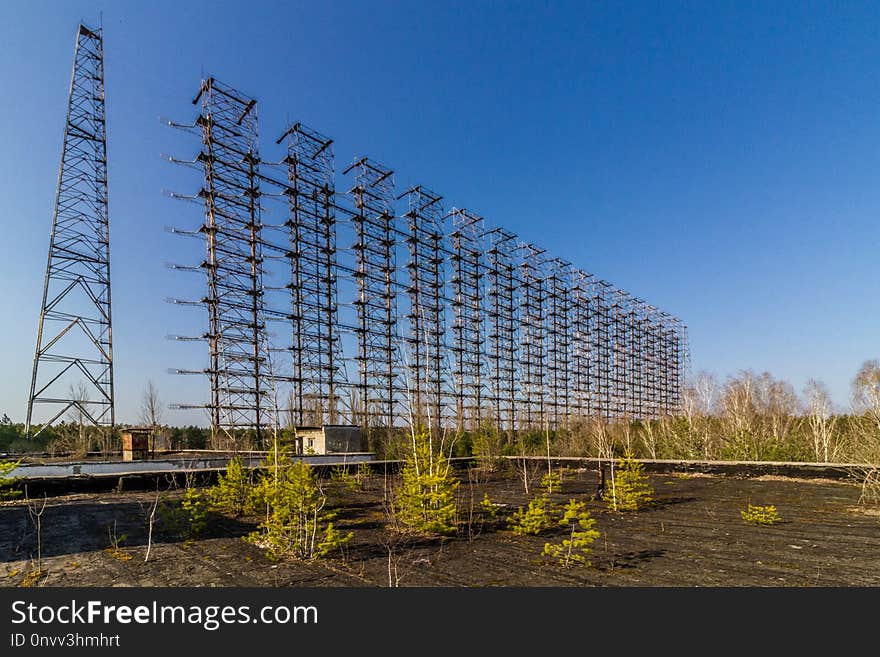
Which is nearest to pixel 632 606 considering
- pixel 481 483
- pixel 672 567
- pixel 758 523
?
pixel 672 567

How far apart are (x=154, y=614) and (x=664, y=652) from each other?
4.35 meters

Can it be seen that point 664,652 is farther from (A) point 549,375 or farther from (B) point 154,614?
(A) point 549,375

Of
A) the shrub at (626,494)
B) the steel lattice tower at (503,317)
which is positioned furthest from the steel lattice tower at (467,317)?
the shrub at (626,494)

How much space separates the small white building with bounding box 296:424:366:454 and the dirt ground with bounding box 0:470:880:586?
14.1 m

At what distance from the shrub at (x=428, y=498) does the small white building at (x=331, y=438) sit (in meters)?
17.0

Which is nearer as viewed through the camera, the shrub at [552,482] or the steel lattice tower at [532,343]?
the shrub at [552,482]

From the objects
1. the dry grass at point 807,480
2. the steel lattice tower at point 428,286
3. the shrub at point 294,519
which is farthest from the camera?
the steel lattice tower at point 428,286

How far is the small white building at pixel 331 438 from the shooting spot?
24844 mm

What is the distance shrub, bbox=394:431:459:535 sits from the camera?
300 inches

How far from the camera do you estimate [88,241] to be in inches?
1067

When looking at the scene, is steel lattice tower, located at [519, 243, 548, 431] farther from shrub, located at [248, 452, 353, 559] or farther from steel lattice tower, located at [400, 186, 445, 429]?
shrub, located at [248, 452, 353, 559]

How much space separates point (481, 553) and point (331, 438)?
20073 millimetres

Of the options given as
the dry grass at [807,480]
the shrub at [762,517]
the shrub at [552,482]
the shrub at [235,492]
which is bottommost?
the dry grass at [807,480]

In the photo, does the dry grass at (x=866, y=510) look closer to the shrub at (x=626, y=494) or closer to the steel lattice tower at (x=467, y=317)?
the shrub at (x=626, y=494)
